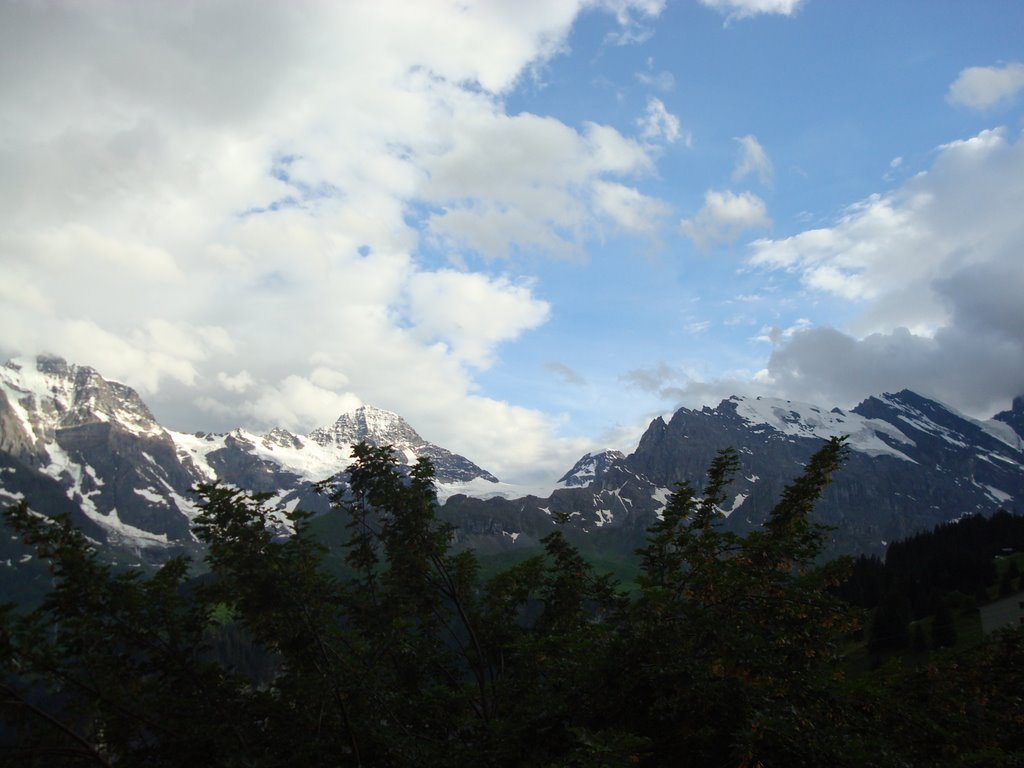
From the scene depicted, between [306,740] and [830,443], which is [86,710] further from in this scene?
[830,443]

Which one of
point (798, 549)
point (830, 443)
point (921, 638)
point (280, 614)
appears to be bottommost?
point (921, 638)

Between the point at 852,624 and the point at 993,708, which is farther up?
the point at 852,624

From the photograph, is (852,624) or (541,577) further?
(541,577)

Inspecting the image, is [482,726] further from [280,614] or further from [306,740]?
[280,614]

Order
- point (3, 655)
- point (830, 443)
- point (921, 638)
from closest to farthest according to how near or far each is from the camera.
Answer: point (3, 655)
point (830, 443)
point (921, 638)

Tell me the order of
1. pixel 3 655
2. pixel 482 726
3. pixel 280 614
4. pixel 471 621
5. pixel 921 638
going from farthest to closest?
pixel 921 638
pixel 471 621
pixel 482 726
pixel 280 614
pixel 3 655

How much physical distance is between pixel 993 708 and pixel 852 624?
33.5ft

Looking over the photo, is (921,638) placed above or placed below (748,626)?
below

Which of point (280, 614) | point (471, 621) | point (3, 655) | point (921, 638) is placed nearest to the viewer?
point (3, 655)

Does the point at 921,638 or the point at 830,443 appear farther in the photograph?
the point at 921,638

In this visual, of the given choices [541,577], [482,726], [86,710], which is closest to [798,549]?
[482,726]

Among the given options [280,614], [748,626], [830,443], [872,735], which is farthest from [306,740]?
[830,443]

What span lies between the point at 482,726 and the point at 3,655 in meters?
11.2

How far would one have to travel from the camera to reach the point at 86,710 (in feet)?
45.6
